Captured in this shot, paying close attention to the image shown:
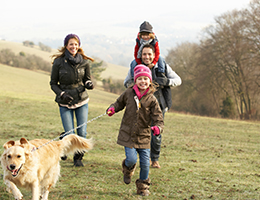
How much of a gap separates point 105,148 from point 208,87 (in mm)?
29979

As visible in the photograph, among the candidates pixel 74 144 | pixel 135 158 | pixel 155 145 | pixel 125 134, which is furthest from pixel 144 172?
pixel 155 145

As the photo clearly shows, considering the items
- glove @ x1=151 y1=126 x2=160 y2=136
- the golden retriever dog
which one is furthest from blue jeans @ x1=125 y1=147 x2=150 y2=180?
the golden retriever dog

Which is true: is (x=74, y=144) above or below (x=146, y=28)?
below

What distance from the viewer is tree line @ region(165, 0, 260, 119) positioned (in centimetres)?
3203

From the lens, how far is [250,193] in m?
5.14

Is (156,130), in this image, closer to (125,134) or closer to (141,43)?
(125,134)

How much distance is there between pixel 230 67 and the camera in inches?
1394

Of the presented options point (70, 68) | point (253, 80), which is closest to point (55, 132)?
point (70, 68)

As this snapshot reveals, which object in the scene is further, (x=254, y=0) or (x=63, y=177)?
(x=254, y=0)

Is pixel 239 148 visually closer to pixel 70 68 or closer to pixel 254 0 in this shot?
pixel 70 68

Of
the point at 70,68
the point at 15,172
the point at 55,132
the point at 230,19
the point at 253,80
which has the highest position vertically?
the point at 230,19

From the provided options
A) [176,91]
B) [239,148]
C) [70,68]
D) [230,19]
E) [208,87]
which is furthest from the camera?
[176,91]

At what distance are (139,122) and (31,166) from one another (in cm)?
176

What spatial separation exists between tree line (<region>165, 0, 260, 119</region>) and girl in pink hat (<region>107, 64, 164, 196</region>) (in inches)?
1200
